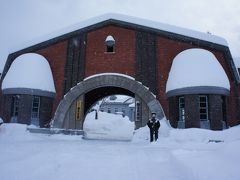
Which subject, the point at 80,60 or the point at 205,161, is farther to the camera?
the point at 80,60

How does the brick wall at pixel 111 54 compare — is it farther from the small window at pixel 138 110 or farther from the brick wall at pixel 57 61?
the small window at pixel 138 110

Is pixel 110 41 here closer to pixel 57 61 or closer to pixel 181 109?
pixel 57 61

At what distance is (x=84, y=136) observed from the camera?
52.4 feet

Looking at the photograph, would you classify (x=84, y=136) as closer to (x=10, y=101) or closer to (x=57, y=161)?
(x=10, y=101)

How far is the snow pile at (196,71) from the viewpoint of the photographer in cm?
1471

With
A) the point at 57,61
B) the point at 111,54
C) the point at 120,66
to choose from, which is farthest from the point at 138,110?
the point at 57,61

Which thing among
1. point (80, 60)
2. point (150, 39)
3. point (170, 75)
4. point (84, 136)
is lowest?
point (84, 136)

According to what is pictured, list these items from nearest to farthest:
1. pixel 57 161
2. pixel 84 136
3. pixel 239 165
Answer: pixel 239 165 → pixel 57 161 → pixel 84 136

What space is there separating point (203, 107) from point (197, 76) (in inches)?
76.0

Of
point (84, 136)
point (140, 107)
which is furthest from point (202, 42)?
point (84, 136)

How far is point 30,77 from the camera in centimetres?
1752

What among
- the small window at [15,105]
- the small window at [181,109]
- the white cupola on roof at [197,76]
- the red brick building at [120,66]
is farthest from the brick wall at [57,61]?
the small window at [181,109]

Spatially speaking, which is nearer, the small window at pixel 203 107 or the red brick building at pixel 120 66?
the small window at pixel 203 107

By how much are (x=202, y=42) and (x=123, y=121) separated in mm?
7279
